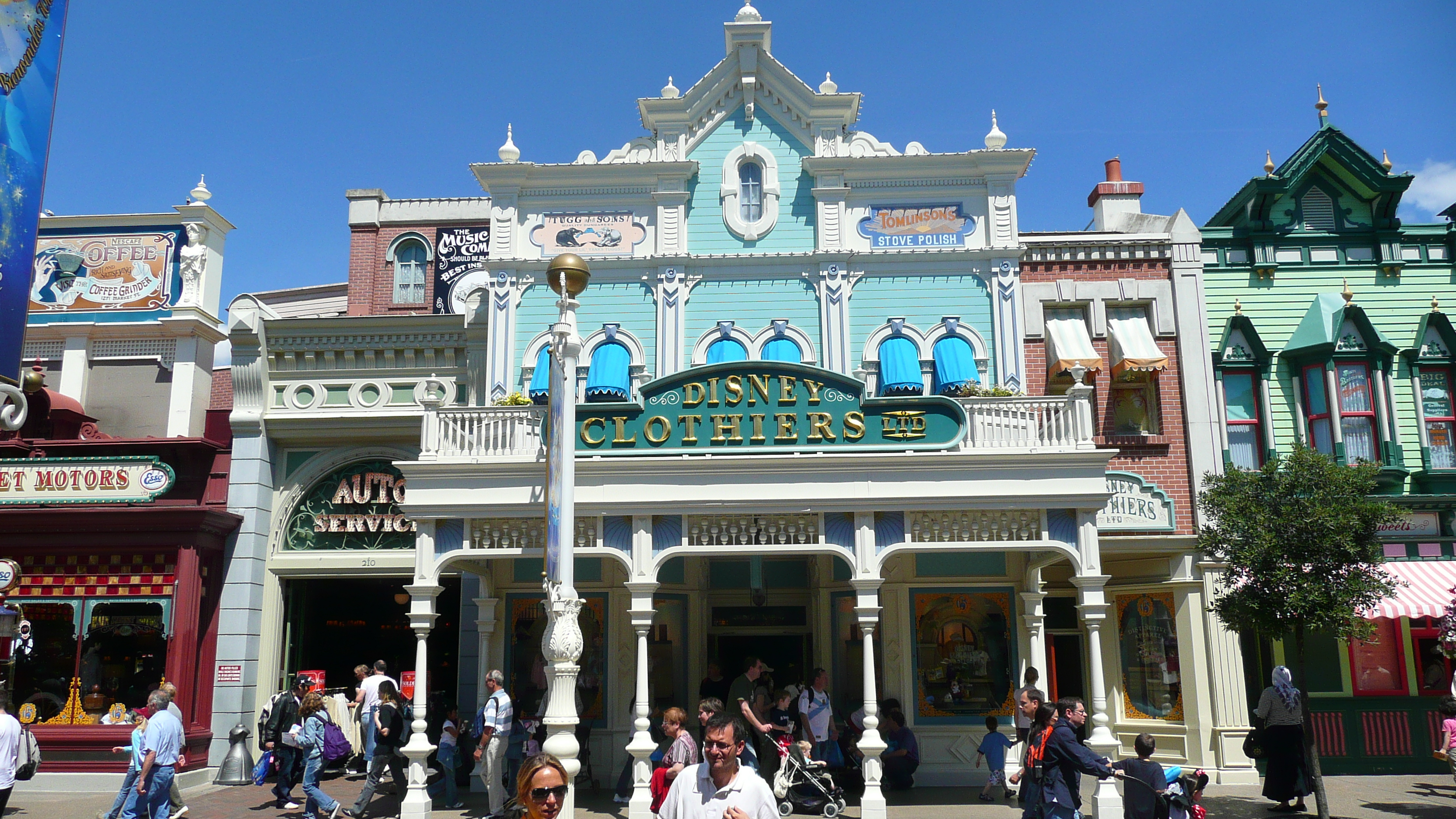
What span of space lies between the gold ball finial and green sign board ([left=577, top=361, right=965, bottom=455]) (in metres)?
2.70

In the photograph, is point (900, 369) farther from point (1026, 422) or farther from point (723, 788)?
point (723, 788)

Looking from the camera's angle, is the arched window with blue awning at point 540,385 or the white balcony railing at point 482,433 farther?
the arched window with blue awning at point 540,385

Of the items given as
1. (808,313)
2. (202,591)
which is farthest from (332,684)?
(808,313)

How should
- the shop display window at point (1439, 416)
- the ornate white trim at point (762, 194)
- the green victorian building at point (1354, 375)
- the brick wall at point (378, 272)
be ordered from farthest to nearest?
1. the brick wall at point (378, 272)
2. the ornate white trim at point (762, 194)
3. the shop display window at point (1439, 416)
4. the green victorian building at point (1354, 375)

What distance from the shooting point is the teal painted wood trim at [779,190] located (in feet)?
59.1

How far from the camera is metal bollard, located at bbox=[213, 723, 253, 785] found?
16281mm

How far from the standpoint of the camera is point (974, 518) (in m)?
13.3

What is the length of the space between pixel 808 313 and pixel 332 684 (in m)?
11.9

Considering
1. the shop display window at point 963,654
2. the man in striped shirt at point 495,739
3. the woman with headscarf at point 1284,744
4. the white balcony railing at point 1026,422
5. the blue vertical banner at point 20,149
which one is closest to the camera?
the blue vertical banner at point 20,149

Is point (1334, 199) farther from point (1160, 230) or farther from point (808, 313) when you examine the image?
point (808, 313)

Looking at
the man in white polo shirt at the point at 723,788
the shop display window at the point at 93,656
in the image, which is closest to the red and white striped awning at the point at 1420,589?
the man in white polo shirt at the point at 723,788

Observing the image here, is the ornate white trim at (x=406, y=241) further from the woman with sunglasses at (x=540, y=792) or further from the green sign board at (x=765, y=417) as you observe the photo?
the woman with sunglasses at (x=540, y=792)

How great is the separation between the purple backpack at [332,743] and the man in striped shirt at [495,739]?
1.80 m

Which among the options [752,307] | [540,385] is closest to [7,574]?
[540,385]
